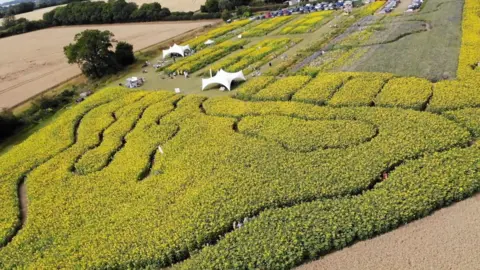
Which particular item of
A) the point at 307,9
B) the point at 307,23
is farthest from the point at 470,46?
the point at 307,9

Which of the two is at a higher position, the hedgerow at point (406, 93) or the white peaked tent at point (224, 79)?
the white peaked tent at point (224, 79)

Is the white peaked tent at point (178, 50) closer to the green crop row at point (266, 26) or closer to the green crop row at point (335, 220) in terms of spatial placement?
the green crop row at point (266, 26)

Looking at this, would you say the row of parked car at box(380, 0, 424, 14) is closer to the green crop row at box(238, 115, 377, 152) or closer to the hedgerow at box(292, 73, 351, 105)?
the hedgerow at box(292, 73, 351, 105)

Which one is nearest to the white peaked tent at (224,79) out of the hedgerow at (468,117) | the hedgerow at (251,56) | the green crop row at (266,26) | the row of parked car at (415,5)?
the hedgerow at (251,56)

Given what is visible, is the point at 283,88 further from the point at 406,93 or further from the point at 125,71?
the point at 125,71

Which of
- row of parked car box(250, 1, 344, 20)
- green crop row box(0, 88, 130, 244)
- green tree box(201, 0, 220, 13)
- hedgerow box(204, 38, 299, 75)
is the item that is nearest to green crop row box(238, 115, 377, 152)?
hedgerow box(204, 38, 299, 75)


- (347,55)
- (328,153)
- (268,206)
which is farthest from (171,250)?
(347,55)
